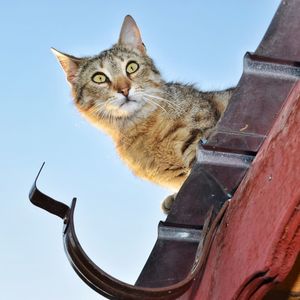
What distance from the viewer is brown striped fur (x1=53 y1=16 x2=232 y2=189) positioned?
430 centimetres

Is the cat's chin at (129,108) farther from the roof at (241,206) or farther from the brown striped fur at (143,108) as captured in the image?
the roof at (241,206)

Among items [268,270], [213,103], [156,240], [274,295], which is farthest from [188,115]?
[268,270]

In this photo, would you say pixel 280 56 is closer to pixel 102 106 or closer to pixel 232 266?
pixel 232 266

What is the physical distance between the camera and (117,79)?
499 centimetres

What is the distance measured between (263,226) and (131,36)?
4062mm

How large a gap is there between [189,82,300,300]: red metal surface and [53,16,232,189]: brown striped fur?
2069 mm

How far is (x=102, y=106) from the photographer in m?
4.97

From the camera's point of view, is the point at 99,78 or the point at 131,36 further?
the point at 131,36

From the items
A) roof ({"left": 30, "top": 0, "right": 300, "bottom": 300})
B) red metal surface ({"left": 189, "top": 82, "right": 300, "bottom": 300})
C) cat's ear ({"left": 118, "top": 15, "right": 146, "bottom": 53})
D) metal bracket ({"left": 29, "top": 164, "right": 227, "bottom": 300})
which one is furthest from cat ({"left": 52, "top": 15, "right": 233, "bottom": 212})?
metal bracket ({"left": 29, "top": 164, "right": 227, "bottom": 300})

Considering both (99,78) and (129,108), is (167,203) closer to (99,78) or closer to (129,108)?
(129,108)

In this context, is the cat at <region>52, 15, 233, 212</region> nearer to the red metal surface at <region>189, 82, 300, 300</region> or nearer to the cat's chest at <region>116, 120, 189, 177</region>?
the cat's chest at <region>116, 120, 189, 177</region>

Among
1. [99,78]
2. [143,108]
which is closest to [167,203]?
[143,108]

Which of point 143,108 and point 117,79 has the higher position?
point 117,79

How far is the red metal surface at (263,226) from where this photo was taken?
152cm
